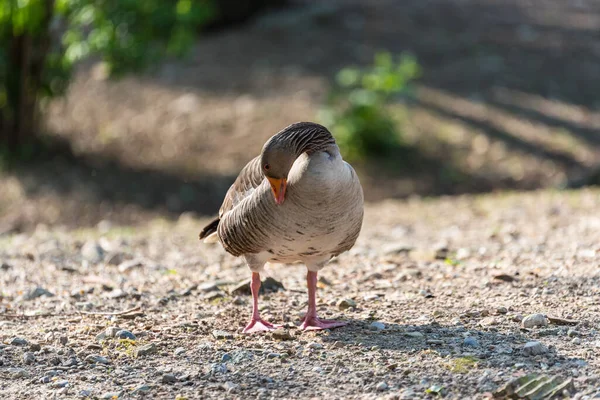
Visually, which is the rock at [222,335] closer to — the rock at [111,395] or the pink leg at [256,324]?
the pink leg at [256,324]

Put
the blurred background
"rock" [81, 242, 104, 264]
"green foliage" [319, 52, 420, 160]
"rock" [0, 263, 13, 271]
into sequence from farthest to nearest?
"green foliage" [319, 52, 420, 160]
the blurred background
"rock" [81, 242, 104, 264]
"rock" [0, 263, 13, 271]

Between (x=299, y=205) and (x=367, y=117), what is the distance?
8.05m

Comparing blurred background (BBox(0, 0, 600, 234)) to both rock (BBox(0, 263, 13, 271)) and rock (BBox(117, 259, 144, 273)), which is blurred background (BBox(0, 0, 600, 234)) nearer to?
rock (BBox(0, 263, 13, 271))

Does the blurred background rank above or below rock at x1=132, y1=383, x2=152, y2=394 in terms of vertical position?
above

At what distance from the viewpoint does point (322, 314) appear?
565cm

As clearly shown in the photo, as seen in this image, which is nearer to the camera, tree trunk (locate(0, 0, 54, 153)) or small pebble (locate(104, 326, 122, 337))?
small pebble (locate(104, 326, 122, 337))

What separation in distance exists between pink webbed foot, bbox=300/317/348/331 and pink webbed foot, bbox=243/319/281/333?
7.1 inches

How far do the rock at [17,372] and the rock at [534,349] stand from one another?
2669 millimetres

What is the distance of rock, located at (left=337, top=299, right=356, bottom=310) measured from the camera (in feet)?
18.9

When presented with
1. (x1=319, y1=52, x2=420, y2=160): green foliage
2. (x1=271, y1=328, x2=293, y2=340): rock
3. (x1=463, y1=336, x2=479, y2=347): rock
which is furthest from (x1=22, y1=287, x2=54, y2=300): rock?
(x1=319, y1=52, x2=420, y2=160): green foliage

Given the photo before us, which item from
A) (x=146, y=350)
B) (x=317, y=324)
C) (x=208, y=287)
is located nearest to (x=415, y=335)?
(x=317, y=324)

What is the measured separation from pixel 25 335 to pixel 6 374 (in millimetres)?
630

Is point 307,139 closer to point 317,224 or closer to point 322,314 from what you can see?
point 317,224

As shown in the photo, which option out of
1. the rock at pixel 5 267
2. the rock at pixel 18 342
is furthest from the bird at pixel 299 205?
the rock at pixel 5 267
